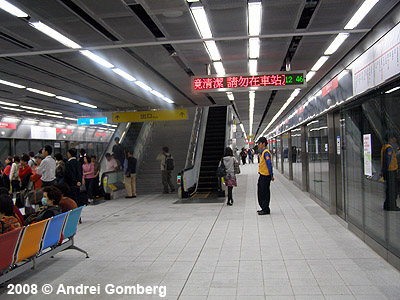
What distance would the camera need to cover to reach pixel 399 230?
4289mm

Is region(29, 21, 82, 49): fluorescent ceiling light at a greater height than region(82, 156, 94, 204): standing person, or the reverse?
region(29, 21, 82, 49): fluorescent ceiling light

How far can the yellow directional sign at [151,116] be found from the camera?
1631cm

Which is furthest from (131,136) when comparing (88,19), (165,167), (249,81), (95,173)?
(88,19)

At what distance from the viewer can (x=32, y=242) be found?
13.7ft

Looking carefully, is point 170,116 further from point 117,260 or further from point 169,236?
point 117,260

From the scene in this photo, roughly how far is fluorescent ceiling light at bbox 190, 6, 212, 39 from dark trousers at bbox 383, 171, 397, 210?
143 inches

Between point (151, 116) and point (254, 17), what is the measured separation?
11.0m

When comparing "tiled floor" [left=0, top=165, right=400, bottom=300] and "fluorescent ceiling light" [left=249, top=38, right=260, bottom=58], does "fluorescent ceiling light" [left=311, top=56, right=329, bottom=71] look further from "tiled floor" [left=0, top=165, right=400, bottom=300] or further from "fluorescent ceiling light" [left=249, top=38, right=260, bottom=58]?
"tiled floor" [left=0, top=165, right=400, bottom=300]

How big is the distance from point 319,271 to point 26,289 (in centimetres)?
346

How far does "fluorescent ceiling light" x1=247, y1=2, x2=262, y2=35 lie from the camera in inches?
217

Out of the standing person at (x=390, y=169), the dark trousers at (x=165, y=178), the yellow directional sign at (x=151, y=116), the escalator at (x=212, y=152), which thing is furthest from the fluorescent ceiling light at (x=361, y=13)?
the yellow directional sign at (x=151, y=116)

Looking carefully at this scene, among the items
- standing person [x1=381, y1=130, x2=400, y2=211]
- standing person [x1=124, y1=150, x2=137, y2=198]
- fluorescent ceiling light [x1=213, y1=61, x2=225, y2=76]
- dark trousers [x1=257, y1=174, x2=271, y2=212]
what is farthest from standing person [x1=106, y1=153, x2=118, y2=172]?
standing person [x1=381, y1=130, x2=400, y2=211]

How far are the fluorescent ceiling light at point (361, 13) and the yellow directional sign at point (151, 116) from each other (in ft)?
34.3

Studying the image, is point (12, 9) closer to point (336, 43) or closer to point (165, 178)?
point (336, 43)
